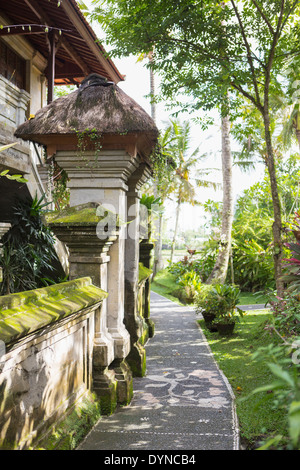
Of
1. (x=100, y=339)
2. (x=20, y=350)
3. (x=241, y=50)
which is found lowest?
(x=100, y=339)

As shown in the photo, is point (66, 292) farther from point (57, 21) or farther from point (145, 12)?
point (57, 21)

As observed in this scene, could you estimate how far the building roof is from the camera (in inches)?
301

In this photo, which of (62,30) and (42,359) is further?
(62,30)

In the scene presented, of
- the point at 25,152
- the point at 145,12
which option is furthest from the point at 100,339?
the point at 145,12

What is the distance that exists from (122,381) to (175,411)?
654mm

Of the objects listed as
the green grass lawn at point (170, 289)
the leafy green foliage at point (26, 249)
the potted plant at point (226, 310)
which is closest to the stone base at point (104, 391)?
the leafy green foliage at point (26, 249)

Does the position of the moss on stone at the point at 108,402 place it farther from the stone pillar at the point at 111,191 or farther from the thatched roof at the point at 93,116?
the thatched roof at the point at 93,116

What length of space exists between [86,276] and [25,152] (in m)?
2.92

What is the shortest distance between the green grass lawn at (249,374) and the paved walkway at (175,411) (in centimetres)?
12

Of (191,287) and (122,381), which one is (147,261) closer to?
(122,381)

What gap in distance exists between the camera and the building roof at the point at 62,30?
764 centimetres

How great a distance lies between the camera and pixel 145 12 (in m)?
5.86

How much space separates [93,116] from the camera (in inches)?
181

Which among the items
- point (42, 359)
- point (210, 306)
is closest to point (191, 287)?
point (210, 306)
